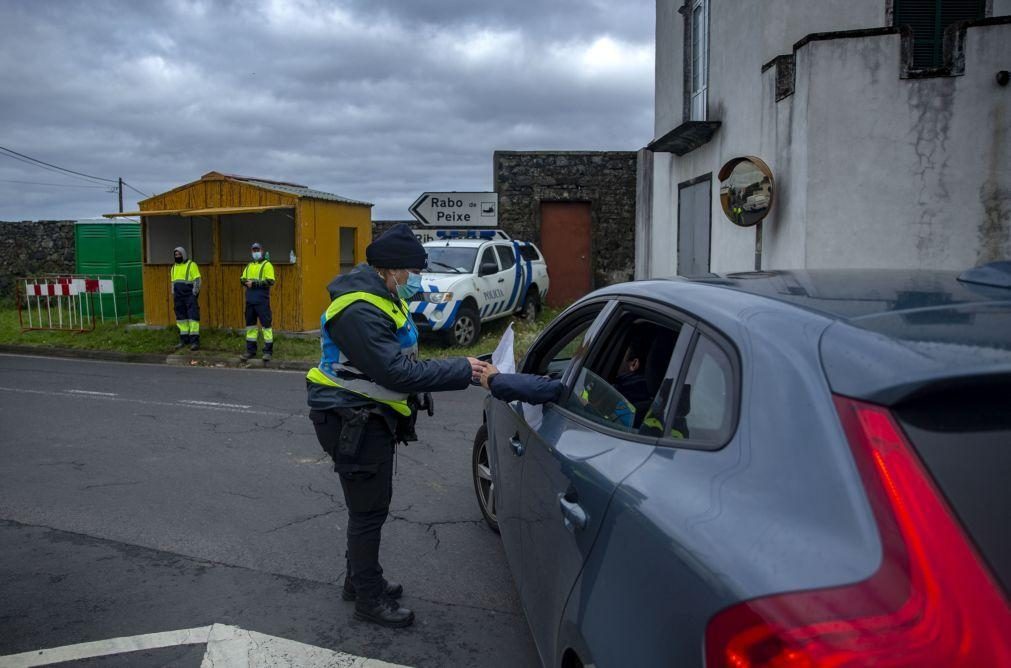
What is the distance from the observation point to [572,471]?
2.57 meters

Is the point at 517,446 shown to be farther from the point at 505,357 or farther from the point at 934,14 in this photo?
the point at 934,14

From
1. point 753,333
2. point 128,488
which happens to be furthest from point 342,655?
point 128,488

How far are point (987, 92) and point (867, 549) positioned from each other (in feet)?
29.3

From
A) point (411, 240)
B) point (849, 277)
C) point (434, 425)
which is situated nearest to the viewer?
point (849, 277)

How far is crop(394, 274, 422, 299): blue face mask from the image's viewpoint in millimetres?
3906

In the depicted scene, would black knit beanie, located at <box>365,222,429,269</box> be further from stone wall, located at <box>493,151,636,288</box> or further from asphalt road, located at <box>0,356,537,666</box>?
stone wall, located at <box>493,151,636,288</box>

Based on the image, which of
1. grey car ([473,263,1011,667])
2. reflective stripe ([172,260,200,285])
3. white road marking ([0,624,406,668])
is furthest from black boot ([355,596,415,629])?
reflective stripe ([172,260,200,285])

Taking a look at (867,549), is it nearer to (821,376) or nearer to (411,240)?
(821,376)

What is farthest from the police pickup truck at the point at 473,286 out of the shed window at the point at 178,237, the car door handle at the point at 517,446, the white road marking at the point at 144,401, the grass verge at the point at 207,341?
the car door handle at the point at 517,446

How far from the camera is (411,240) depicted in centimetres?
386

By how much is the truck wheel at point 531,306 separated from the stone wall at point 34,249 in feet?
49.2

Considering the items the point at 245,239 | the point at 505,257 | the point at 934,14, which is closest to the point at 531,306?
the point at 505,257

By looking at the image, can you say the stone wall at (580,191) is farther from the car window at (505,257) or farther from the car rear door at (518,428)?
the car rear door at (518,428)

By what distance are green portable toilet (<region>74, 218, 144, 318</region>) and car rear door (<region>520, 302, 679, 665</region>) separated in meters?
18.5
